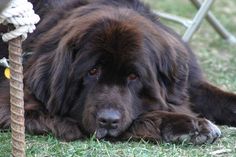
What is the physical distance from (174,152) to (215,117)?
0.85 metres

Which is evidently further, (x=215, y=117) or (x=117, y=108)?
(x=215, y=117)

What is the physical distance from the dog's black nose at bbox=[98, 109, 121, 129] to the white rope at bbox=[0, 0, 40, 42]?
725 millimetres

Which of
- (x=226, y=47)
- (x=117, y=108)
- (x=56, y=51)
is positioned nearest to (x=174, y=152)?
(x=117, y=108)

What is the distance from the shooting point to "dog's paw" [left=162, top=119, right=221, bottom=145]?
3.85 m

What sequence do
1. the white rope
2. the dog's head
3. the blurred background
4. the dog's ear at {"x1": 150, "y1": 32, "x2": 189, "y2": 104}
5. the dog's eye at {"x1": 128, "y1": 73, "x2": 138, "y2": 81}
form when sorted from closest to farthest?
the white rope
the dog's head
the dog's eye at {"x1": 128, "y1": 73, "x2": 138, "y2": 81}
the dog's ear at {"x1": 150, "y1": 32, "x2": 189, "y2": 104}
the blurred background

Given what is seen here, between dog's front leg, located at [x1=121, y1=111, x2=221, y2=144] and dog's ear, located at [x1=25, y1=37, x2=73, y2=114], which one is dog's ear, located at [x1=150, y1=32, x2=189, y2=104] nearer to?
dog's front leg, located at [x1=121, y1=111, x2=221, y2=144]

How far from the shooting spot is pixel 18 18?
318 cm

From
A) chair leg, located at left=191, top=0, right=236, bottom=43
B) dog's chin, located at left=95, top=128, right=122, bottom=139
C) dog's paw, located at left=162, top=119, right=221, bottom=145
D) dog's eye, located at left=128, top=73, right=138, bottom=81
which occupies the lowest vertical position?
chair leg, located at left=191, top=0, right=236, bottom=43

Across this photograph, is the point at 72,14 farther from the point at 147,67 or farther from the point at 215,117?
the point at 215,117

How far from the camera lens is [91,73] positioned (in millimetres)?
3902

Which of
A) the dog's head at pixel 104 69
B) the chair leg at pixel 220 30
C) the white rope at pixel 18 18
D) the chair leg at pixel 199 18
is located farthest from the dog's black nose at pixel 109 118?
the chair leg at pixel 220 30

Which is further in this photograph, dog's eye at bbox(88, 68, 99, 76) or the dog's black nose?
dog's eye at bbox(88, 68, 99, 76)

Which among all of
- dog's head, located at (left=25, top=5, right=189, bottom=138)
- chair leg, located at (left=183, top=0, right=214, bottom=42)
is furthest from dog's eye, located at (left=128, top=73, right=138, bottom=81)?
chair leg, located at (left=183, top=0, right=214, bottom=42)

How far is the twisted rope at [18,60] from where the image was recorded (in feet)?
10.5
